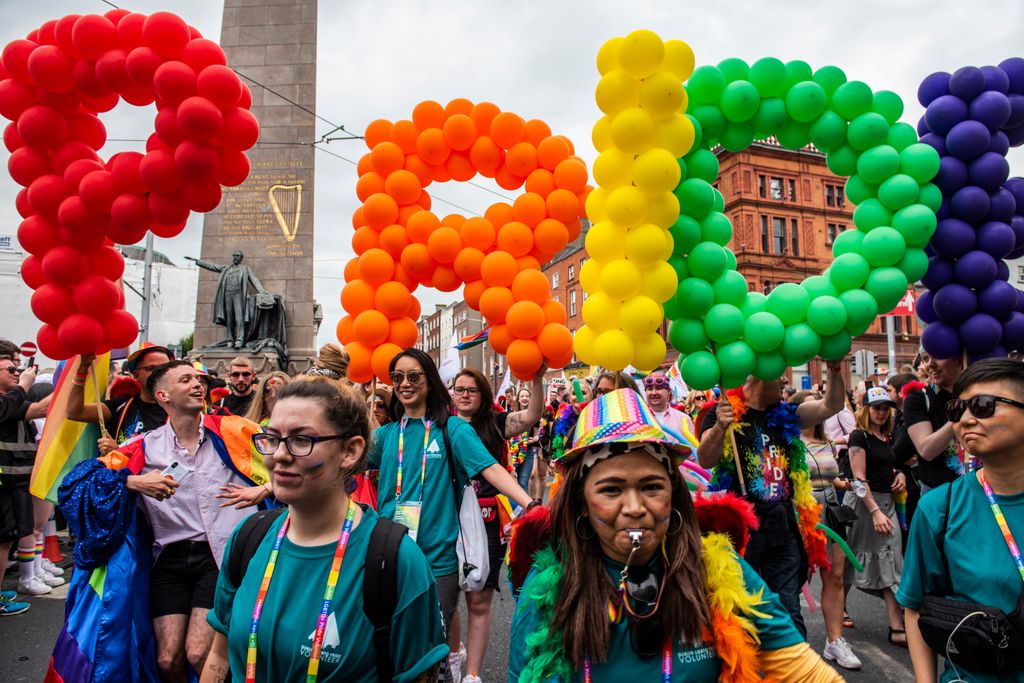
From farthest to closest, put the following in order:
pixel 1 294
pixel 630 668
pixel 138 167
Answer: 1. pixel 1 294
2. pixel 138 167
3. pixel 630 668

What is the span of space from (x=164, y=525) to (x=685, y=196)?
3007mm

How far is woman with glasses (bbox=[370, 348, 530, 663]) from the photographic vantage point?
371 cm

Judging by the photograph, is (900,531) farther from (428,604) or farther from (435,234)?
(428,604)

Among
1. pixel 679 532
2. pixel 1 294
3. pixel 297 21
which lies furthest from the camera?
pixel 1 294

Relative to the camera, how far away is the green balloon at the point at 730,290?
12.1ft

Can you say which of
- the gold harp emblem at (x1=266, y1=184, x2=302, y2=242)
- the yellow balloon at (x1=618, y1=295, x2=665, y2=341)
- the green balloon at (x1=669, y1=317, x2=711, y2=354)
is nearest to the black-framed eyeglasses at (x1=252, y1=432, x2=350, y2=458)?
the yellow balloon at (x1=618, y1=295, x2=665, y2=341)

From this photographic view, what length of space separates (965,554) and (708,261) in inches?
75.4

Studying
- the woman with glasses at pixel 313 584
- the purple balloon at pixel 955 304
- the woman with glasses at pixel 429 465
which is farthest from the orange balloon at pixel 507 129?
the woman with glasses at pixel 313 584

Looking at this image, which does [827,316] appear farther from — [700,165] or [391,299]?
[391,299]

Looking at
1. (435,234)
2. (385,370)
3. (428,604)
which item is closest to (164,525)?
(385,370)

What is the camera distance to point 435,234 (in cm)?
443

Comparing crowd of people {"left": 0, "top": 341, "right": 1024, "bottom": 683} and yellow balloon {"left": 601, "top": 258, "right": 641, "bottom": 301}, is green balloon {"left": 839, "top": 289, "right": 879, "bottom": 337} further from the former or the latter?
yellow balloon {"left": 601, "top": 258, "right": 641, "bottom": 301}

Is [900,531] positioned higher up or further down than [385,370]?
further down

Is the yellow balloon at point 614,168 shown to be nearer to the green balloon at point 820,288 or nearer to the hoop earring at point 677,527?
the green balloon at point 820,288
